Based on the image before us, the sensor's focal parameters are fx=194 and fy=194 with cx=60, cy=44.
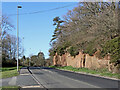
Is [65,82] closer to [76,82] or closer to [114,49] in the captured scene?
[76,82]

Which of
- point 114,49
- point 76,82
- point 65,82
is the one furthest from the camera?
point 114,49

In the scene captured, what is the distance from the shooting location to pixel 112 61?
78.6 feet

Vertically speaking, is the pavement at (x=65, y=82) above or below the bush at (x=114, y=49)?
below

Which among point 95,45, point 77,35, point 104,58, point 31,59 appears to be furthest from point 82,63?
point 31,59

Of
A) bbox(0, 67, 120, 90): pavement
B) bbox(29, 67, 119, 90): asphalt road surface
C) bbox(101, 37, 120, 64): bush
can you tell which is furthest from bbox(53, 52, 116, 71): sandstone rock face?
bbox(0, 67, 120, 90): pavement

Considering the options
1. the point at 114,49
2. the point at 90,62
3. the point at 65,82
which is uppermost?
the point at 114,49

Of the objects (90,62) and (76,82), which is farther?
(90,62)

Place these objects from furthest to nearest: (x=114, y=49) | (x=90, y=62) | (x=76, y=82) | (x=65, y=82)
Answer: (x=90, y=62)
(x=114, y=49)
(x=65, y=82)
(x=76, y=82)

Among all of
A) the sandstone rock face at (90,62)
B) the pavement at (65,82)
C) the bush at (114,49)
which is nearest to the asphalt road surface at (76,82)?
the pavement at (65,82)

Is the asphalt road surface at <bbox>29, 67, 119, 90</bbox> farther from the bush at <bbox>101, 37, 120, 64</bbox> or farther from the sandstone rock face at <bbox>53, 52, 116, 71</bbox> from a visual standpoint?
the sandstone rock face at <bbox>53, 52, 116, 71</bbox>

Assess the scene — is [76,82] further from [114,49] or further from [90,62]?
[90,62]

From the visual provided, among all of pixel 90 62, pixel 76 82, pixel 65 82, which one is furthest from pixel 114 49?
pixel 65 82

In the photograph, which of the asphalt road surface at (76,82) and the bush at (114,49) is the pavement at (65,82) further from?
the bush at (114,49)

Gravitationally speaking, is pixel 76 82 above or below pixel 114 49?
below
